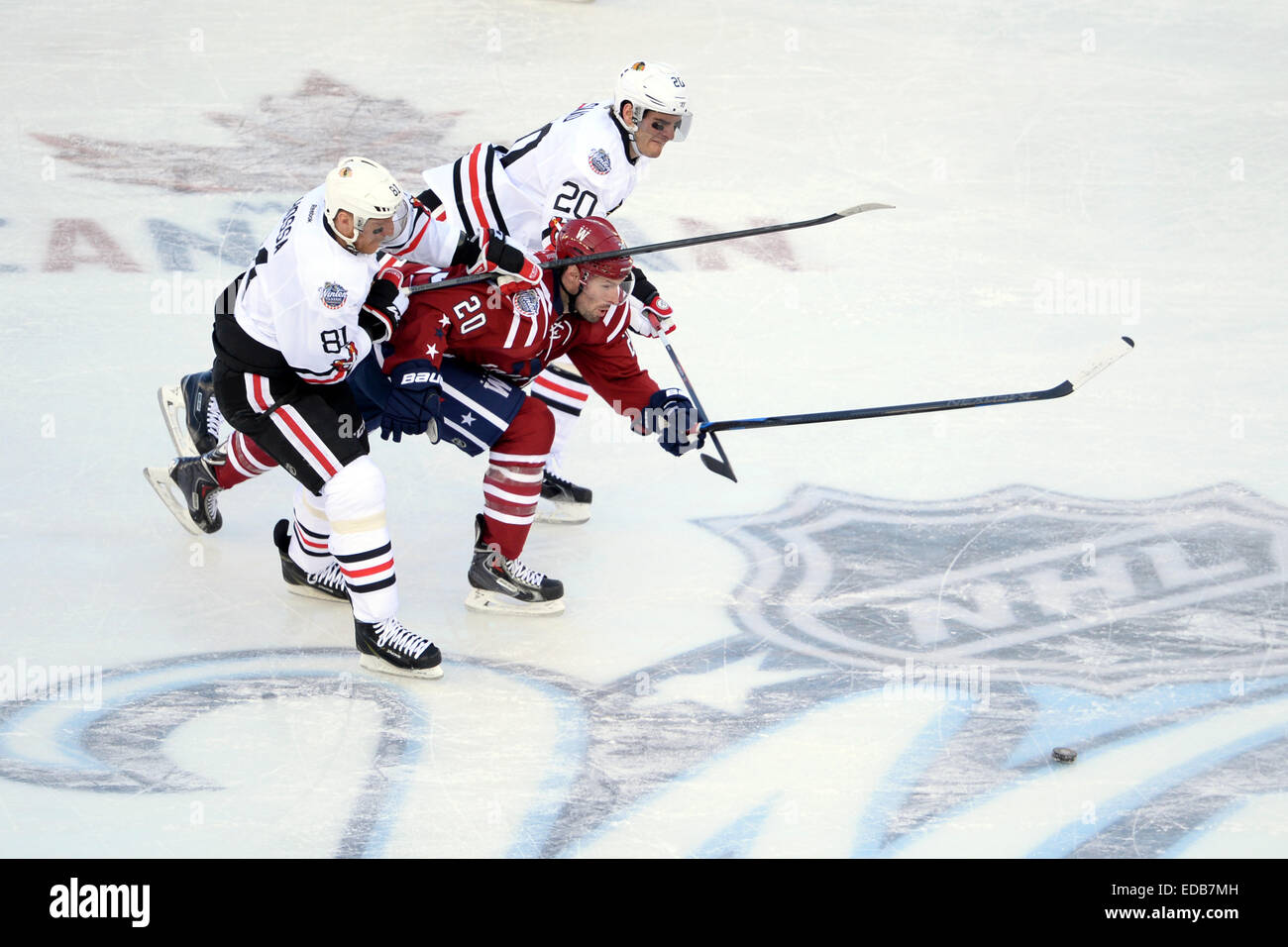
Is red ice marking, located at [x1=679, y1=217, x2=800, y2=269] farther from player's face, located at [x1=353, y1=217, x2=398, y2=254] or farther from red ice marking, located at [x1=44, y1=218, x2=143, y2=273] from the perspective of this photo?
player's face, located at [x1=353, y1=217, x2=398, y2=254]

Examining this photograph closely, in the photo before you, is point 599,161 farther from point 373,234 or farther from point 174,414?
point 174,414

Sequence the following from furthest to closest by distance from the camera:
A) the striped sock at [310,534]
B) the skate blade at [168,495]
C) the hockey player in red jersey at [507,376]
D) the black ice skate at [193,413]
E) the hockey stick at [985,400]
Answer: the black ice skate at [193,413]
the skate blade at [168,495]
the striped sock at [310,534]
the hockey player in red jersey at [507,376]
the hockey stick at [985,400]

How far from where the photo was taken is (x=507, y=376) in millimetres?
4891

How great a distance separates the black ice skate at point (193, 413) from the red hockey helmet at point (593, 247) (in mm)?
1491

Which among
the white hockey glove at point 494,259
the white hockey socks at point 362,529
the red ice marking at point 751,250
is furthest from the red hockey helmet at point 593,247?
the red ice marking at point 751,250

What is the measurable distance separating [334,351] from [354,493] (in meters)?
0.40

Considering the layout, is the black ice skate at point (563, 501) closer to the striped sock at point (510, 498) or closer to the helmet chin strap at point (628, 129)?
the striped sock at point (510, 498)

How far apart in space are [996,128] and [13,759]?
23.6 feet

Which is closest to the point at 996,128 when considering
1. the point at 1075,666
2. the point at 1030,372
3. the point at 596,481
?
the point at 1030,372

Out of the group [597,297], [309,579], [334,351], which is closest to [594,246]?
[597,297]

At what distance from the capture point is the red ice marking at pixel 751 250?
7934mm

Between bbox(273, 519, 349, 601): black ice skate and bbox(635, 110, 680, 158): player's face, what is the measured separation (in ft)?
5.67
